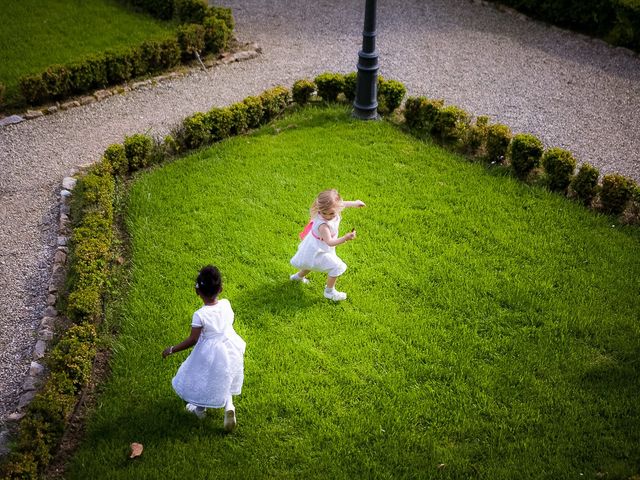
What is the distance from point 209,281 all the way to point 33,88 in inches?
304

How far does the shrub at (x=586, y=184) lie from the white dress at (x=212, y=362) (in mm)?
5674

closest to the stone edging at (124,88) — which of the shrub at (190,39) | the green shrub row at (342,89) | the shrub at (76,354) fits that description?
the shrub at (190,39)

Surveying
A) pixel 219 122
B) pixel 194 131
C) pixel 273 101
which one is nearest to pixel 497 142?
pixel 273 101

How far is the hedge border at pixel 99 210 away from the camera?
6.48m

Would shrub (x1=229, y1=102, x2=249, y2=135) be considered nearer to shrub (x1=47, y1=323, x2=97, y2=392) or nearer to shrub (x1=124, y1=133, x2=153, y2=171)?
shrub (x1=124, y1=133, x2=153, y2=171)

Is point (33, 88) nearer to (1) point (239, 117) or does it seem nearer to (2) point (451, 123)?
(1) point (239, 117)

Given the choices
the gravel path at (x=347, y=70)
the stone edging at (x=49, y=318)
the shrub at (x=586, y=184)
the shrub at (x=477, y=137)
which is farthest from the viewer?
the shrub at (x=477, y=137)

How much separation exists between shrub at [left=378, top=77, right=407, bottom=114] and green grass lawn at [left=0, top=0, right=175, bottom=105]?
5.23m

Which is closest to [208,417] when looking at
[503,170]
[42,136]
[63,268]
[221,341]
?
[221,341]

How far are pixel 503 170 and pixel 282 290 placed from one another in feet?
13.8

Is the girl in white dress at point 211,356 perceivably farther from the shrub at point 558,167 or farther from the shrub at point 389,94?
the shrub at point 389,94

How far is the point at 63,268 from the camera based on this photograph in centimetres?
875

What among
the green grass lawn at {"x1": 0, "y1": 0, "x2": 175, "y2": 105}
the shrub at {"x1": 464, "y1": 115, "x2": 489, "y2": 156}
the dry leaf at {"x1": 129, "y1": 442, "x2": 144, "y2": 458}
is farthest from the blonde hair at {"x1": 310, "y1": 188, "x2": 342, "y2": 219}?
the green grass lawn at {"x1": 0, "y1": 0, "x2": 175, "y2": 105}

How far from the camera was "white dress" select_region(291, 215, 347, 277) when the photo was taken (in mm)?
7695
